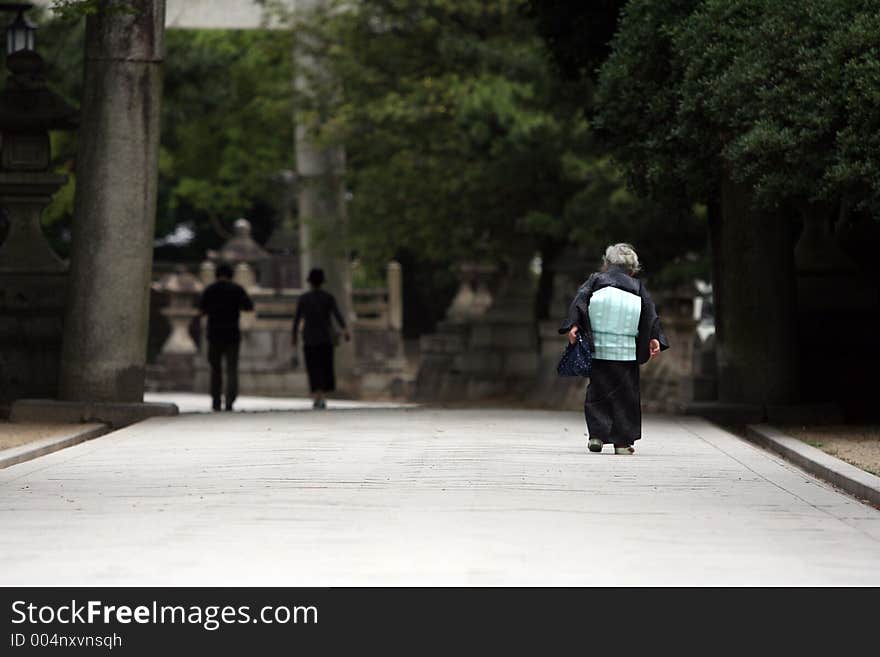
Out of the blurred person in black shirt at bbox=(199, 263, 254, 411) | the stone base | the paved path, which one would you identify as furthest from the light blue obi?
the blurred person in black shirt at bbox=(199, 263, 254, 411)

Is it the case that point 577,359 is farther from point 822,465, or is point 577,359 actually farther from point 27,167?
point 27,167

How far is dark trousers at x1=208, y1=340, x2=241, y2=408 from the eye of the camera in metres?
24.3

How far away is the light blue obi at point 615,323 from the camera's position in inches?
625

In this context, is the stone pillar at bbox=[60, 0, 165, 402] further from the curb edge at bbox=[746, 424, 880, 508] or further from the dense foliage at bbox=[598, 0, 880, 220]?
the curb edge at bbox=[746, 424, 880, 508]

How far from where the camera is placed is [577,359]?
15812 millimetres

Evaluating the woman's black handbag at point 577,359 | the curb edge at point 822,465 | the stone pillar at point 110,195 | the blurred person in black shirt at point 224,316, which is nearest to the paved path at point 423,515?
the curb edge at point 822,465

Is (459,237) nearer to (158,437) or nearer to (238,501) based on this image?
(158,437)

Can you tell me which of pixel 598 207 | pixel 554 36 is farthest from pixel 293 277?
pixel 554 36

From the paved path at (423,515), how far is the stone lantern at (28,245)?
498 cm

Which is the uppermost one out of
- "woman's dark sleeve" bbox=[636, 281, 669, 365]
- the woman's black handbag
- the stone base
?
"woman's dark sleeve" bbox=[636, 281, 669, 365]

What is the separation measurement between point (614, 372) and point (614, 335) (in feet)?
0.95

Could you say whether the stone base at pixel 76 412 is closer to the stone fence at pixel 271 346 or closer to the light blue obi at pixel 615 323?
the light blue obi at pixel 615 323

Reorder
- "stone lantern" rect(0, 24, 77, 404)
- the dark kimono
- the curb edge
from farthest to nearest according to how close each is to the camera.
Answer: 1. "stone lantern" rect(0, 24, 77, 404)
2. the dark kimono
3. the curb edge

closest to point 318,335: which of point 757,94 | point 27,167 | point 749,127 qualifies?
point 27,167
